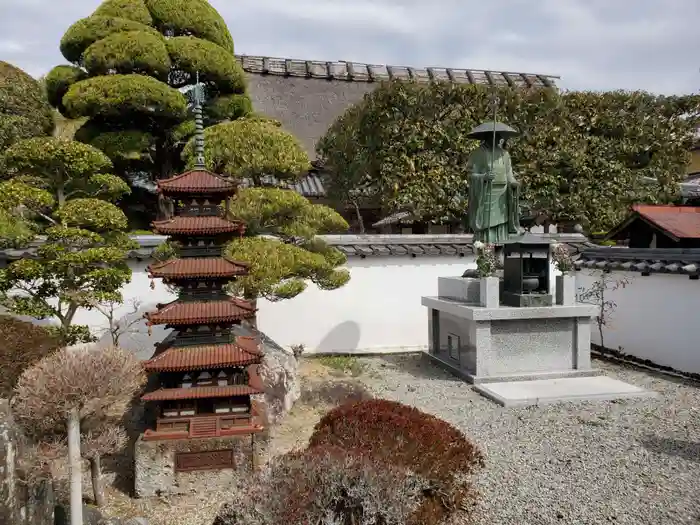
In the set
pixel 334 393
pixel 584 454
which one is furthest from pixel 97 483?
pixel 584 454

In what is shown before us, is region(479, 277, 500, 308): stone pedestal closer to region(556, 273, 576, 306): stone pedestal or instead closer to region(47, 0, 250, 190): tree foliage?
region(556, 273, 576, 306): stone pedestal

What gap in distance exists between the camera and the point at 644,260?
1252 cm

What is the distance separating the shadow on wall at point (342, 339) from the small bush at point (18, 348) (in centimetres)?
666

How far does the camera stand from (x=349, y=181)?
19.6 metres

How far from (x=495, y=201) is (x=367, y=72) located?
→ 69.2 ft

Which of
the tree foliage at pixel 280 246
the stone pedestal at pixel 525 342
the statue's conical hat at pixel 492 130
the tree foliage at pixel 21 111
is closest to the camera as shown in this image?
the tree foliage at pixel 280 246

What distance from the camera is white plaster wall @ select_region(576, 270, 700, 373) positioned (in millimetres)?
11211

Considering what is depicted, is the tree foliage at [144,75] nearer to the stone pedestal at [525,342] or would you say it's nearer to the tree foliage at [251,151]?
the tree foliage at [251,151]

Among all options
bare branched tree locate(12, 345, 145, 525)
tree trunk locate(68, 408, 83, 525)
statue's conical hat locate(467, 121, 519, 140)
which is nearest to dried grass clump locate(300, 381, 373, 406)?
bare branched tree locate(12, 345, 145, 525)

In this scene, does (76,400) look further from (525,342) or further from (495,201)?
(495,201)

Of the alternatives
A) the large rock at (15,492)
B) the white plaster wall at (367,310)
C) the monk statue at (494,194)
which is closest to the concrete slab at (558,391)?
the monk statue at (494,194)

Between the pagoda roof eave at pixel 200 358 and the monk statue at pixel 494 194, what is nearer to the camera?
the pagoda roof eave at pixel 200 358

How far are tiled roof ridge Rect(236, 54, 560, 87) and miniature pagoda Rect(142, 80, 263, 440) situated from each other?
22995 mm

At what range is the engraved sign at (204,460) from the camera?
271 inches
